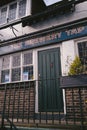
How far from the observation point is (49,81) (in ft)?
19.8

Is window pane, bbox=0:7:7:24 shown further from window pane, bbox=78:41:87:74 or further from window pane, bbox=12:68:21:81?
window pane, bbox=78:41:87:74

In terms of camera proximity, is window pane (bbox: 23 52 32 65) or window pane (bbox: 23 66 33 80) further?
window pane (bbox: 23 52 32 65)

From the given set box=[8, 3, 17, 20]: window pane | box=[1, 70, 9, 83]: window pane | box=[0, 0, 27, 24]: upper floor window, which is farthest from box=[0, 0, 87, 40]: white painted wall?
box=[1, 70, 9, 83]: window pane

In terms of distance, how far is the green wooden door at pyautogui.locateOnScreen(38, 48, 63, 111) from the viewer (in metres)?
5.70

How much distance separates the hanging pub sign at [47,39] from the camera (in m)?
5.84

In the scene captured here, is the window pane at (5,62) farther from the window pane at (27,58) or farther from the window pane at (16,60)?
the window pane at (27,58)

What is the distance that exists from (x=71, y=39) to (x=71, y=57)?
28.1 inches

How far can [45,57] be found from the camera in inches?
251

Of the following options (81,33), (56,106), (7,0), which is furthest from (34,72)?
(7,0)

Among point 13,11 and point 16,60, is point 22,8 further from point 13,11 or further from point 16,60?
point 16,60

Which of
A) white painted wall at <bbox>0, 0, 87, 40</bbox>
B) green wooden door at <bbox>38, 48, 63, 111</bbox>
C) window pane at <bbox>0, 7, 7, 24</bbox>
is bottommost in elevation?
green wooden door at <bbox>38, 48, 63, 111</bbox>

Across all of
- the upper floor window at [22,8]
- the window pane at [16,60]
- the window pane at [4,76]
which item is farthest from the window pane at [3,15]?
the window pane at [4,76]

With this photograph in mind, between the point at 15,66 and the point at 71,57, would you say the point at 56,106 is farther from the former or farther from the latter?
the point at 15,66

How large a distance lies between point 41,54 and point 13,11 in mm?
3089
